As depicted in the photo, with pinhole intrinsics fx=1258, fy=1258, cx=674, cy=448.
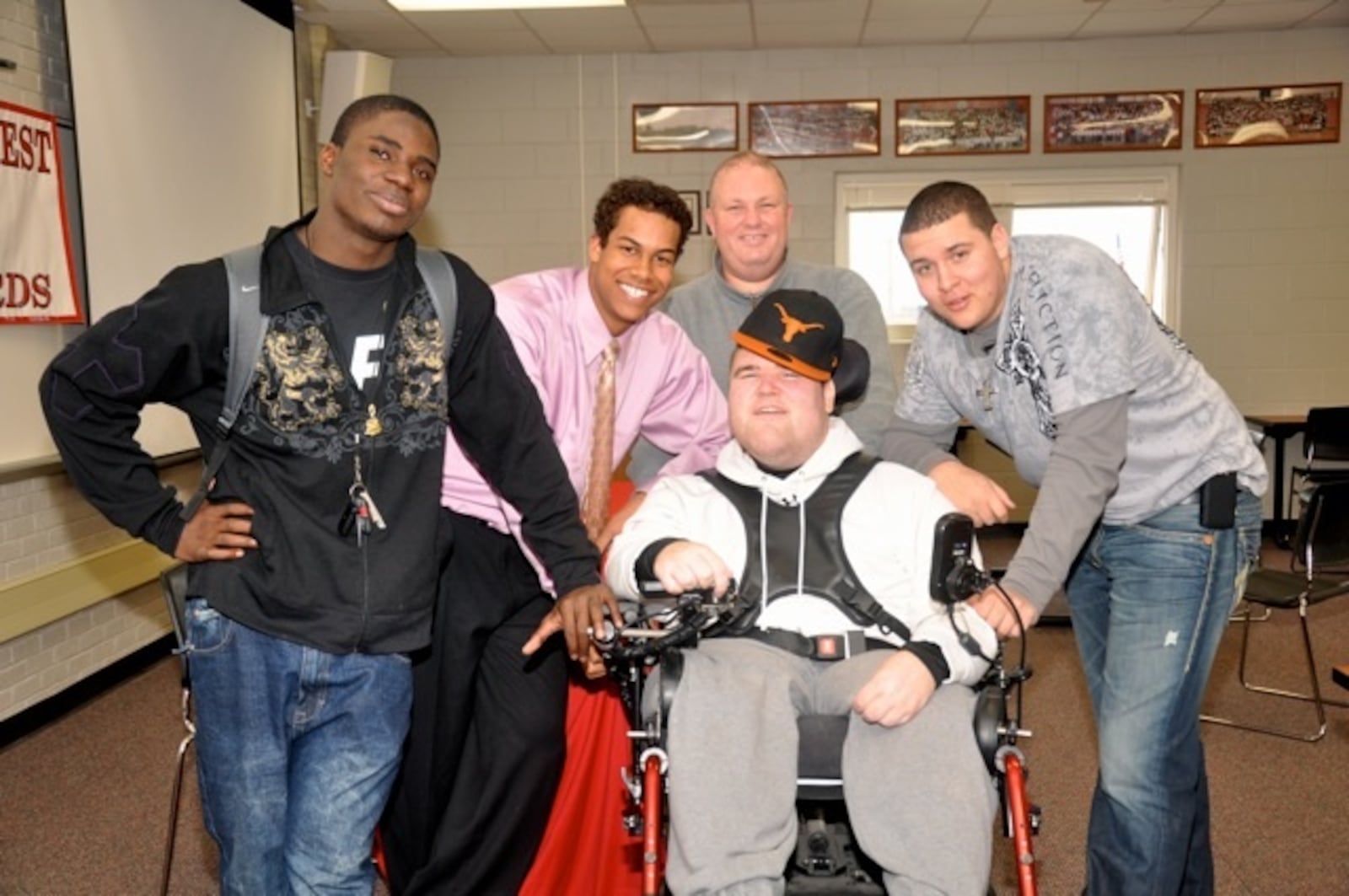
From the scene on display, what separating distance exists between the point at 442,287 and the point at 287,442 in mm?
368

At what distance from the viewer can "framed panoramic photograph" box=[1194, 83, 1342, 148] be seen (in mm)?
8133

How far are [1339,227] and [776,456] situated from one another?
732 cm

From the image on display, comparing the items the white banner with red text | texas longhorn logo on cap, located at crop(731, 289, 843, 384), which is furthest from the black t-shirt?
the white banner with red text

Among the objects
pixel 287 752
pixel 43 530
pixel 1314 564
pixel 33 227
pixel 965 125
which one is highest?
pixel 965 125

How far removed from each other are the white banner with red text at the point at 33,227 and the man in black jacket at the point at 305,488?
2707mm

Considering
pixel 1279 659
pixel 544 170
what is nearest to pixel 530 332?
pixel 1279 659

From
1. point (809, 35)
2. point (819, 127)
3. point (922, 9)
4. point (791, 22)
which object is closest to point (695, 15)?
point (791, 22)

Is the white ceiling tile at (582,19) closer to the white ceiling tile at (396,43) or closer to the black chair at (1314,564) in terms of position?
the white ceiling tile at (396,43)

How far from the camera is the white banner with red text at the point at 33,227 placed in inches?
168

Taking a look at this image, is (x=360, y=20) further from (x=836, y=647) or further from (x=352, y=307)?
(x=836, y=647)

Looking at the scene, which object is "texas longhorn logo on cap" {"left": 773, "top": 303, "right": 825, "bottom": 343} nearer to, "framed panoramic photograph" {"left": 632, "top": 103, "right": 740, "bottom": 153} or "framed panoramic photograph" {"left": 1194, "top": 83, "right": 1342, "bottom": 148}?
"framed panoramic photograph" {"left": 632, "top": 103, "right": 740, "bottom": 153}

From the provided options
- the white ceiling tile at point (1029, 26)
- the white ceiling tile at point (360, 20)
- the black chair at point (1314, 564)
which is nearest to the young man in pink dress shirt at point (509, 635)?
the black chair at point (1314, 564)

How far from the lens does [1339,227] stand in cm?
822

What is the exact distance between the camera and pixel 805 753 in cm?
208
